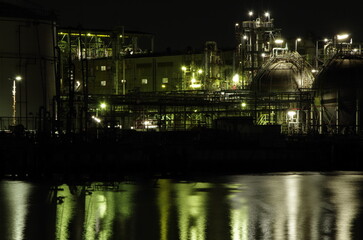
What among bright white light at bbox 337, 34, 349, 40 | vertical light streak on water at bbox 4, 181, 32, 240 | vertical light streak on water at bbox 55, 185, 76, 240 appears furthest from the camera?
bright white light at bbox 337, 34, 349, 40

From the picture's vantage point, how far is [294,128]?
6297 centimetres

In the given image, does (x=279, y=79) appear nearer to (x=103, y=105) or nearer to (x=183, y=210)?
(x=103, y=105)

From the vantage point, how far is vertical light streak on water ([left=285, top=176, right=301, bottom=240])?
2226 cm

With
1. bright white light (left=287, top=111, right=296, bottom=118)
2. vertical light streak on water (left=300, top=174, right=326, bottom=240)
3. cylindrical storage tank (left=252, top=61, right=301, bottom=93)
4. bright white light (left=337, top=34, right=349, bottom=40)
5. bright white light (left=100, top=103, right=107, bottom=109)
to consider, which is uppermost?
bright white light (left=337, top=34, right=349, bottom=40)

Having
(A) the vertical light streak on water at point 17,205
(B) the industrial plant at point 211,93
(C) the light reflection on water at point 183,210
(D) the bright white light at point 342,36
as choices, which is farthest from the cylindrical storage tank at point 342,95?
(A) the vertical light streak on water at point 17,205

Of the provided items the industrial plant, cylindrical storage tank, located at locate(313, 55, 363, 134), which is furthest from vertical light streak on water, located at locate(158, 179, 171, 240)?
cylindrical storage tank, located at locate(313, 55, 363, 134)

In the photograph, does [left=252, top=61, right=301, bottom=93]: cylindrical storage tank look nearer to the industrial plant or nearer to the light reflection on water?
the industrial plant

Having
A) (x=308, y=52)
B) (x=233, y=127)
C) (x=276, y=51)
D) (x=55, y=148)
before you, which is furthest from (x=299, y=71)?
(x=55, y=148)

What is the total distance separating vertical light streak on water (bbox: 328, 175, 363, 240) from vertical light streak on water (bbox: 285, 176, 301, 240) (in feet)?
4.71

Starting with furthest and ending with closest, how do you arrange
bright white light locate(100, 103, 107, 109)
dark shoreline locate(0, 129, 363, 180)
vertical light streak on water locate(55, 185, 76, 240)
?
bright white light locate(100, 103, 107, 109)
dark shoreline locate(0, 129, 363, 180)
vertical light streak on water locate(55, 185, 76, 240)

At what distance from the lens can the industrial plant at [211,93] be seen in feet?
185

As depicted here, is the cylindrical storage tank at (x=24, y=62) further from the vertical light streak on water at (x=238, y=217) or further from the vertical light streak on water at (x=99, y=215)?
the vertical light streak on water at (x=238, y=217)

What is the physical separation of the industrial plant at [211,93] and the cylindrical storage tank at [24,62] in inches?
3.4

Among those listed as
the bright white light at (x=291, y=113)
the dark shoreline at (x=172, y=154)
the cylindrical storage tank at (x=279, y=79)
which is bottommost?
the dark shoreline at (x=172, y=154)
